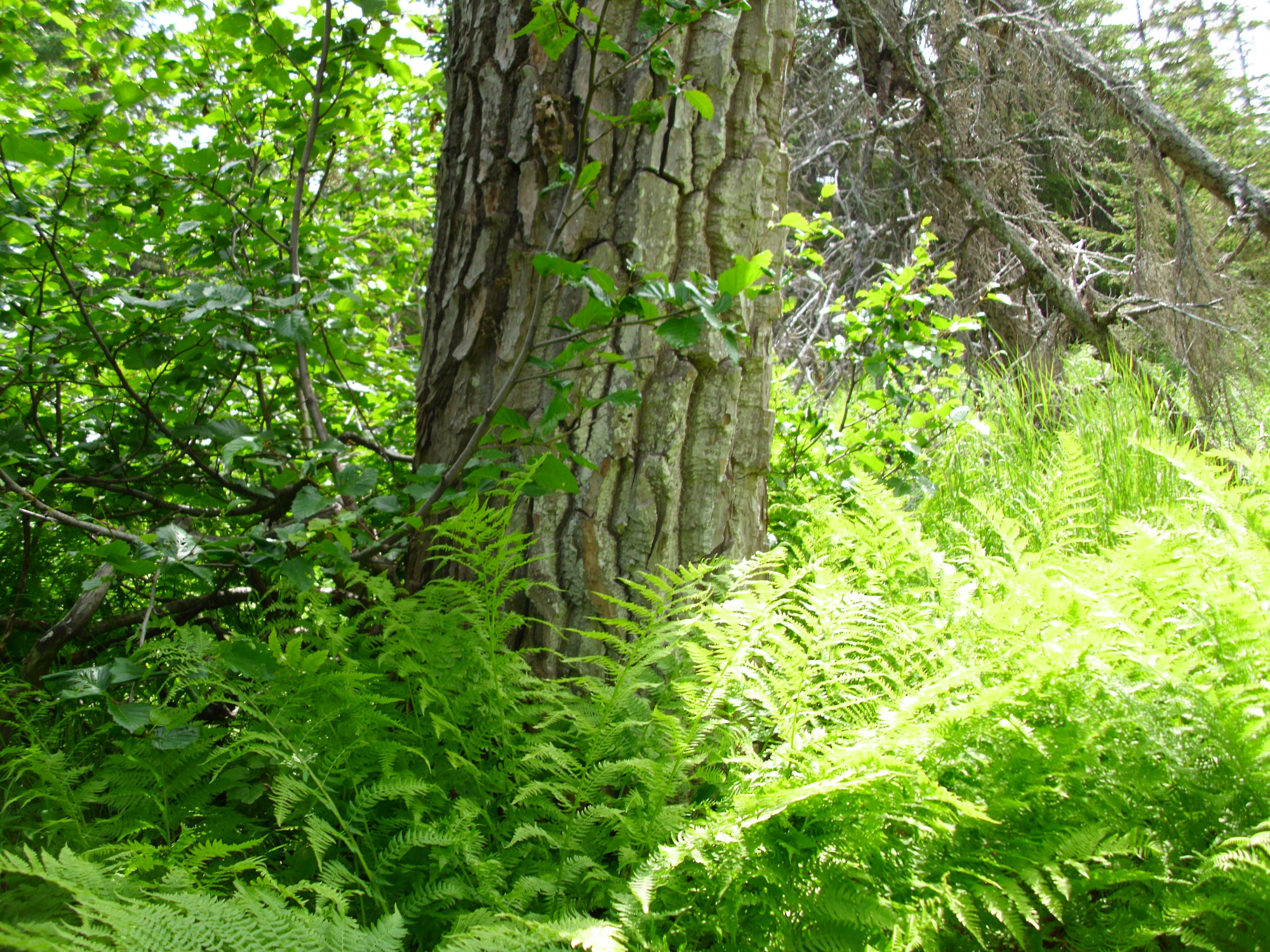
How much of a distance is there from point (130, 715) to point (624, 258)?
1235 millimetres

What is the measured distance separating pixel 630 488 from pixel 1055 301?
3.65m

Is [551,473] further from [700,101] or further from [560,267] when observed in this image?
[700,101]

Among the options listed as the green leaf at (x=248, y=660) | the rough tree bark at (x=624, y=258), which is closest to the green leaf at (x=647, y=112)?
the rough tree bark at (x=624, y=258)

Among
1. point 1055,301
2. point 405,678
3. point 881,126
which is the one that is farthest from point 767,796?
Answer: point 881,126

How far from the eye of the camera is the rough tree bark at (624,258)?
65.7 inches

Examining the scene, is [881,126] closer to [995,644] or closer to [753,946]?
[995,644]

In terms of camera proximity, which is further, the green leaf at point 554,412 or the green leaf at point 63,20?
the green leaf at point 63,20

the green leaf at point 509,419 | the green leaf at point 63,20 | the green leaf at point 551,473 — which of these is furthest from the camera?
the green leaf at point 63,20

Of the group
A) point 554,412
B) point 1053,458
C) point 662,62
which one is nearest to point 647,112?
point 662,62

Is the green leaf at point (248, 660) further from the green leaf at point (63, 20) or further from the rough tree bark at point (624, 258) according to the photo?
the green leaf at point (63, 20)

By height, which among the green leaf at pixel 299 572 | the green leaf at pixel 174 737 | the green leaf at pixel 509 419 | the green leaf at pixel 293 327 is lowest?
the green leaf at pixel 174 737

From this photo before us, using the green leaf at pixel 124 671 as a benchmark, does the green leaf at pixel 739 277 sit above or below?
above

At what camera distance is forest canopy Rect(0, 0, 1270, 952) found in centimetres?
93

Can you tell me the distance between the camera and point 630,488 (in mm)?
1674
